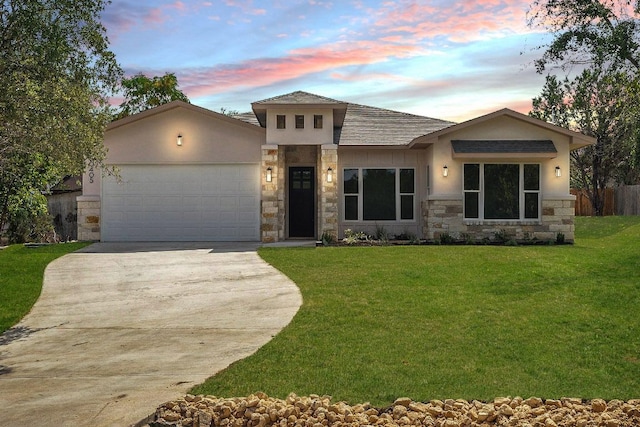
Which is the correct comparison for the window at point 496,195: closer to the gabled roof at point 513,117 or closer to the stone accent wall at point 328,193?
the gabled roof at point 513,117

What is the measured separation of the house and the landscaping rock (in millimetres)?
13534

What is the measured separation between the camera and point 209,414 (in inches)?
211

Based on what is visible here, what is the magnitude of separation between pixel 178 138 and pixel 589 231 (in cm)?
1463

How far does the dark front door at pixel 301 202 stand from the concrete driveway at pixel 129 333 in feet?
18.7

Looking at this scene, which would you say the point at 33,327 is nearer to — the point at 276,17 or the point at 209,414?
the point at 209,414

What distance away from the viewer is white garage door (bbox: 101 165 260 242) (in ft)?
64.5

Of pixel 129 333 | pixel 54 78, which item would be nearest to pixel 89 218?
pixel 54 78

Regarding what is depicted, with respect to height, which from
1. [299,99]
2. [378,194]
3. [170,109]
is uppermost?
[299,99]

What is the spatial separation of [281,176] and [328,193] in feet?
5.27

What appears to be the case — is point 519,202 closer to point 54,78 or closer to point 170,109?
point 170,109

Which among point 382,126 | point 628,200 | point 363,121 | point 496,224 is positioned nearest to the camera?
→ point 496,224

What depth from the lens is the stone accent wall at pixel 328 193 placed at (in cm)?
1928

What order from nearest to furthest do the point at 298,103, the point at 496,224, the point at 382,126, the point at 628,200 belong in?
the point at 298,103
the point at 496,224
the point at 382,126
the point at 628,200

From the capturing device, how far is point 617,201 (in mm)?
34406
